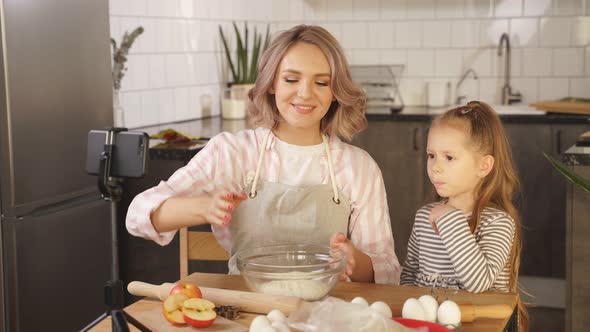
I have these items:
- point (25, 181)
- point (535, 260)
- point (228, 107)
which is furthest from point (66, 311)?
point (535, 260)

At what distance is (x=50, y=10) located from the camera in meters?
2.91

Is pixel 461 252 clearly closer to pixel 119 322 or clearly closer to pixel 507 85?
pixel 119 322

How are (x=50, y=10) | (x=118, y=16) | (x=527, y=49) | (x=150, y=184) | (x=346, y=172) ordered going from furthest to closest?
(x=527, y=49) < (x=118, y=16) < (x=150, y=184) < (x=50, y=10) < (x=346, y=172)

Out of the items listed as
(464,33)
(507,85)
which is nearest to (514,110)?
(507,85)

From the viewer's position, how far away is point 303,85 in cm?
201

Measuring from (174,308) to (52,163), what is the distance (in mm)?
1652

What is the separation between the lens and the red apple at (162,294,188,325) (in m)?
1.41

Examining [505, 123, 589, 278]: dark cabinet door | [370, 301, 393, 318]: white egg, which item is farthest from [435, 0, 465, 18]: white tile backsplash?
[370, 301, 393, 318]: white egg

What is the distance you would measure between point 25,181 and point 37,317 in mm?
488

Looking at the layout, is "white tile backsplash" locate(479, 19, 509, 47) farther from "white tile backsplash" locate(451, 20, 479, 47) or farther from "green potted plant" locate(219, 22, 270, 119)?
"green potted plant" locate(219, 22, 270, 119)

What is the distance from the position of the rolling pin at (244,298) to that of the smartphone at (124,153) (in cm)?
43

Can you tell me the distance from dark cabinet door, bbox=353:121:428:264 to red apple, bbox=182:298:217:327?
2908mm

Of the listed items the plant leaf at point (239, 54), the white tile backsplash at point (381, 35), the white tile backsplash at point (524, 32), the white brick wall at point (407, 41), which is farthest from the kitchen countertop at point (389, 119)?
the white tile backsplash at point (381, 35)

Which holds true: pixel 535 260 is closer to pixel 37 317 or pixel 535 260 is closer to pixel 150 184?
pixel 150 184
